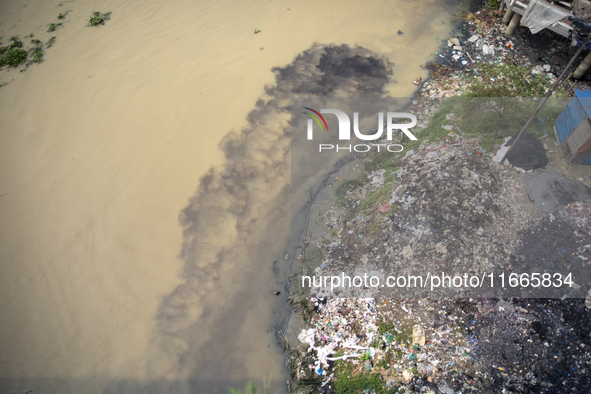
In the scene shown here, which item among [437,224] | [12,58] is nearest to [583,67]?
[437,224]

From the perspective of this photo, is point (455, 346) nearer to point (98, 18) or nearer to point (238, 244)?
point (238, 244)

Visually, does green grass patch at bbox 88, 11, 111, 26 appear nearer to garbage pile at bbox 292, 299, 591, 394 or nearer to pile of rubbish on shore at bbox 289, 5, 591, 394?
pile of rubbish on shore at bbox 289, 5, 591, 394

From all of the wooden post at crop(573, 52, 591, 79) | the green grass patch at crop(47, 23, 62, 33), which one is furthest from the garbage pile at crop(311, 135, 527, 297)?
the green grass patch at crop(47, 23, 62, 33)

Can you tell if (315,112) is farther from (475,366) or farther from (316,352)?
(475,366)

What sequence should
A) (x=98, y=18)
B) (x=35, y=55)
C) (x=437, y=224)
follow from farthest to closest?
1. (x=98, y=18)
2. (x=35, y=55)
3. (x=437, y=224)

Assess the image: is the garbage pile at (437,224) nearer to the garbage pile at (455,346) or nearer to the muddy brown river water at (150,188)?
the garbage pile at (455,346)

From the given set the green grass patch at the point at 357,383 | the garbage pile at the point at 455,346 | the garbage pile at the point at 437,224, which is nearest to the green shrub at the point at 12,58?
the garbage pile at the point at 437,224
